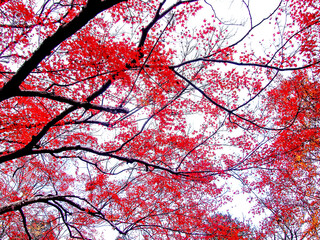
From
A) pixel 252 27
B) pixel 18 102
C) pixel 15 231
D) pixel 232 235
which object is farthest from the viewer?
pixel 15 231

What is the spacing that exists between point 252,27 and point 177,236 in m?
10.1

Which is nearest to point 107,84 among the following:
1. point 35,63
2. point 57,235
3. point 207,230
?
point 35,63

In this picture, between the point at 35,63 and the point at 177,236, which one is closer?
the point at 35,63

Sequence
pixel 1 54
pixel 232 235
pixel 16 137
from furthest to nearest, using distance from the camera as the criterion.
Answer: pixel 232 235
pixel 16 137
pixel 1 54

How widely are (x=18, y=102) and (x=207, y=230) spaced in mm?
10825

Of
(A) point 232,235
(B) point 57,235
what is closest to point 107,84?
(A) point 232,235

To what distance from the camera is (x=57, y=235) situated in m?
11.3

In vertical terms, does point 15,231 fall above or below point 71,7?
below

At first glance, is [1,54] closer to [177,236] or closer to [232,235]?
[177,236]

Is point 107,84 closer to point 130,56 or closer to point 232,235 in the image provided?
point 130,56

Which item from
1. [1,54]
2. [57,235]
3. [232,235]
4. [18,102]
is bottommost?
[232,235]

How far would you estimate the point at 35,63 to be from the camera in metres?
3.19

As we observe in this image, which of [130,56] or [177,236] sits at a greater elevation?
[130,56]

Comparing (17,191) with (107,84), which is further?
(17,191)
